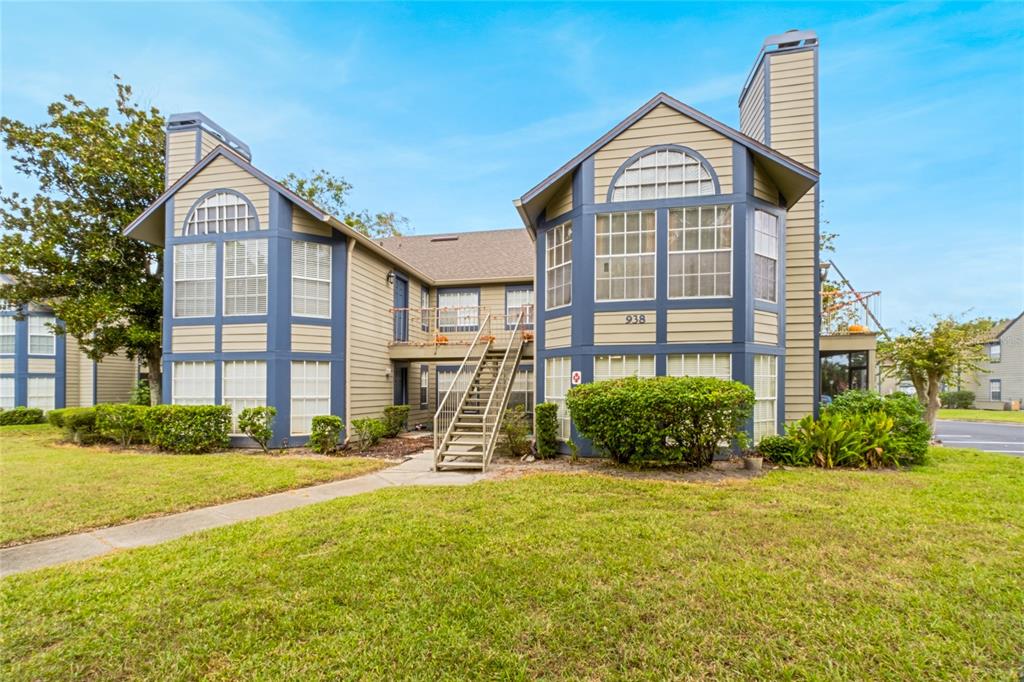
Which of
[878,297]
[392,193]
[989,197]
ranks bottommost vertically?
[878,297]

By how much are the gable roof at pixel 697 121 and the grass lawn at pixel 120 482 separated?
22.9 ft

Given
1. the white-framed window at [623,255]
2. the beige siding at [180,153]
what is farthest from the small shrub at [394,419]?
the beige siding at [180,153]

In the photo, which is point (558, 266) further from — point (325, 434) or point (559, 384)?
point (325, 434)

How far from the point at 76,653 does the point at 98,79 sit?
18.9 m

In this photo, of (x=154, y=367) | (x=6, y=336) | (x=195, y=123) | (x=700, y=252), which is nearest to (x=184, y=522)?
(x=700, y=252)

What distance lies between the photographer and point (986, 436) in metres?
15.9

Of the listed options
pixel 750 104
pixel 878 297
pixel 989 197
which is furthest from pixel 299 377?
pixel 989 197

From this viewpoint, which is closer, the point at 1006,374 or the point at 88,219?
the point at 88,219

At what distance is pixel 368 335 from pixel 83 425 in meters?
8.06

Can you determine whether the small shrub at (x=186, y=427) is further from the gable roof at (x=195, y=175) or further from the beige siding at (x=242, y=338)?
the gable roof at (x=195, y=175)

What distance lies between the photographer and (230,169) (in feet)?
38.4

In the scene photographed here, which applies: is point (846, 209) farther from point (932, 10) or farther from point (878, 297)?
point (932, 10)

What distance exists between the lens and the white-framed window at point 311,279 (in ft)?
38.6

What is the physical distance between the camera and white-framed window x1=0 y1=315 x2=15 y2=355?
19.9 meters
